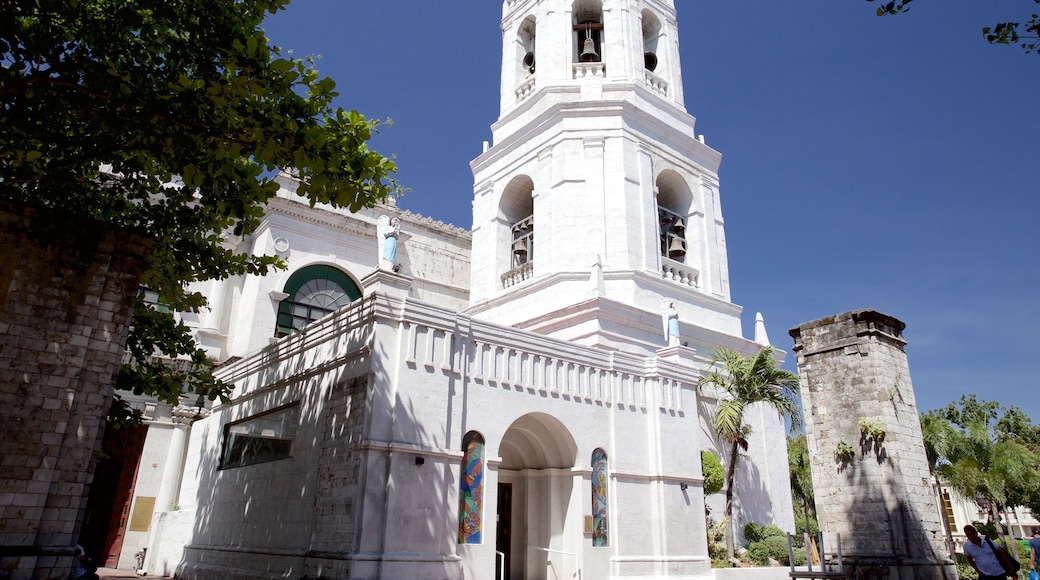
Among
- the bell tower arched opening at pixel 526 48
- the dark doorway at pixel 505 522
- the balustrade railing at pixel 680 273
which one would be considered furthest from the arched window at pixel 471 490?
the bell tower arched opening at pixel 526 48

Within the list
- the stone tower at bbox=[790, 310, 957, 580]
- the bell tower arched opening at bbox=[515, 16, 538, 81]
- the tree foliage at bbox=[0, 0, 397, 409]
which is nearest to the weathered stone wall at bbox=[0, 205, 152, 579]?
the tree foliage at bbox=[0, 0, 397, 409]

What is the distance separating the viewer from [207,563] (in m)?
16.1

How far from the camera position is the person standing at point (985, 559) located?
1053 cm

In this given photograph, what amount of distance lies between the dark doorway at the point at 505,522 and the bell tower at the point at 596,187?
5.56 m

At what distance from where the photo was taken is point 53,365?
9047mm

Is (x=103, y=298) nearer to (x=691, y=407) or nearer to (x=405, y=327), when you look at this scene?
(x=405, y=327)

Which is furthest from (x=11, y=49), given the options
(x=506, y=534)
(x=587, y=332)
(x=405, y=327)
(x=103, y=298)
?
(x=587, y=332)

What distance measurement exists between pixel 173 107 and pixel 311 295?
17180 millimetres

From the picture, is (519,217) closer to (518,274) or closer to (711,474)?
(518,274)

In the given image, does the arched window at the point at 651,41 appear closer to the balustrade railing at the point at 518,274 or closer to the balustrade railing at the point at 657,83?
the balustrade railing at the point at 657,83

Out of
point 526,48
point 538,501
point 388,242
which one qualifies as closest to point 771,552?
point 538,501

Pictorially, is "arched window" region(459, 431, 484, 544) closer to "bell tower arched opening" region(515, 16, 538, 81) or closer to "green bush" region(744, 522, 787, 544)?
"green bush" region(744, 522, 787, 544)

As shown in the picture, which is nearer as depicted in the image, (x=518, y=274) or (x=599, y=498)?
(x=599, y=498)

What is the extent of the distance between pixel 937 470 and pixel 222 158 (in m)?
30.7
